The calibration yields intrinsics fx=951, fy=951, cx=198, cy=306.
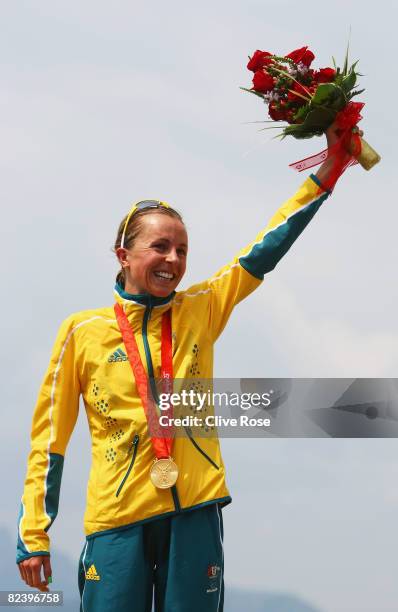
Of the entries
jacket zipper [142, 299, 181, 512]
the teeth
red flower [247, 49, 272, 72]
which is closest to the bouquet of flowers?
red flower [247, 49, 272, 72]

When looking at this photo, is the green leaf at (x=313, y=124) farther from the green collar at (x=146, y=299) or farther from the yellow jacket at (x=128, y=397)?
the green collar at (x=146, y=299)

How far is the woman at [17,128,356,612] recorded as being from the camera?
15.5ft

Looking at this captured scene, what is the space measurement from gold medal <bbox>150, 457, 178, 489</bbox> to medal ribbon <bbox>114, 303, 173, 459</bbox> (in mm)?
32

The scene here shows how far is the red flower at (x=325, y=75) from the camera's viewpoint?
5.20 m

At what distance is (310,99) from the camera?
515cm

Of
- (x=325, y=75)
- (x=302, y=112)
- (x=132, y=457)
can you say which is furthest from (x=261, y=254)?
(x=132, y=457)

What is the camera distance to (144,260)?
5.09 m

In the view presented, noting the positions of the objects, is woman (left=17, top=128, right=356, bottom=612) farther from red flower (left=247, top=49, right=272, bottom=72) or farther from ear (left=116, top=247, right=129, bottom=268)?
red flower (left=247, top=49, right=272, bottom=72)

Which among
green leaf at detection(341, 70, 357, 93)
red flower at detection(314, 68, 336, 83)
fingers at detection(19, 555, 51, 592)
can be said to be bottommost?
fingers at detection(19, 555, 51, 592)

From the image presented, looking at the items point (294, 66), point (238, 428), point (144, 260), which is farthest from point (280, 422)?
point (294, 66)

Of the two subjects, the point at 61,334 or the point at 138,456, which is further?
the point at 61,334

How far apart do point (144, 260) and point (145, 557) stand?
5.05 ft

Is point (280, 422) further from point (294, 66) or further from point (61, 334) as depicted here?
point (294, 66)

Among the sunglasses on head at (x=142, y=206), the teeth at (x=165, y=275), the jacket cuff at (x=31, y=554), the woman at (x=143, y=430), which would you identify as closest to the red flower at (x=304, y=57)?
the woman at (x=143, y=430)
